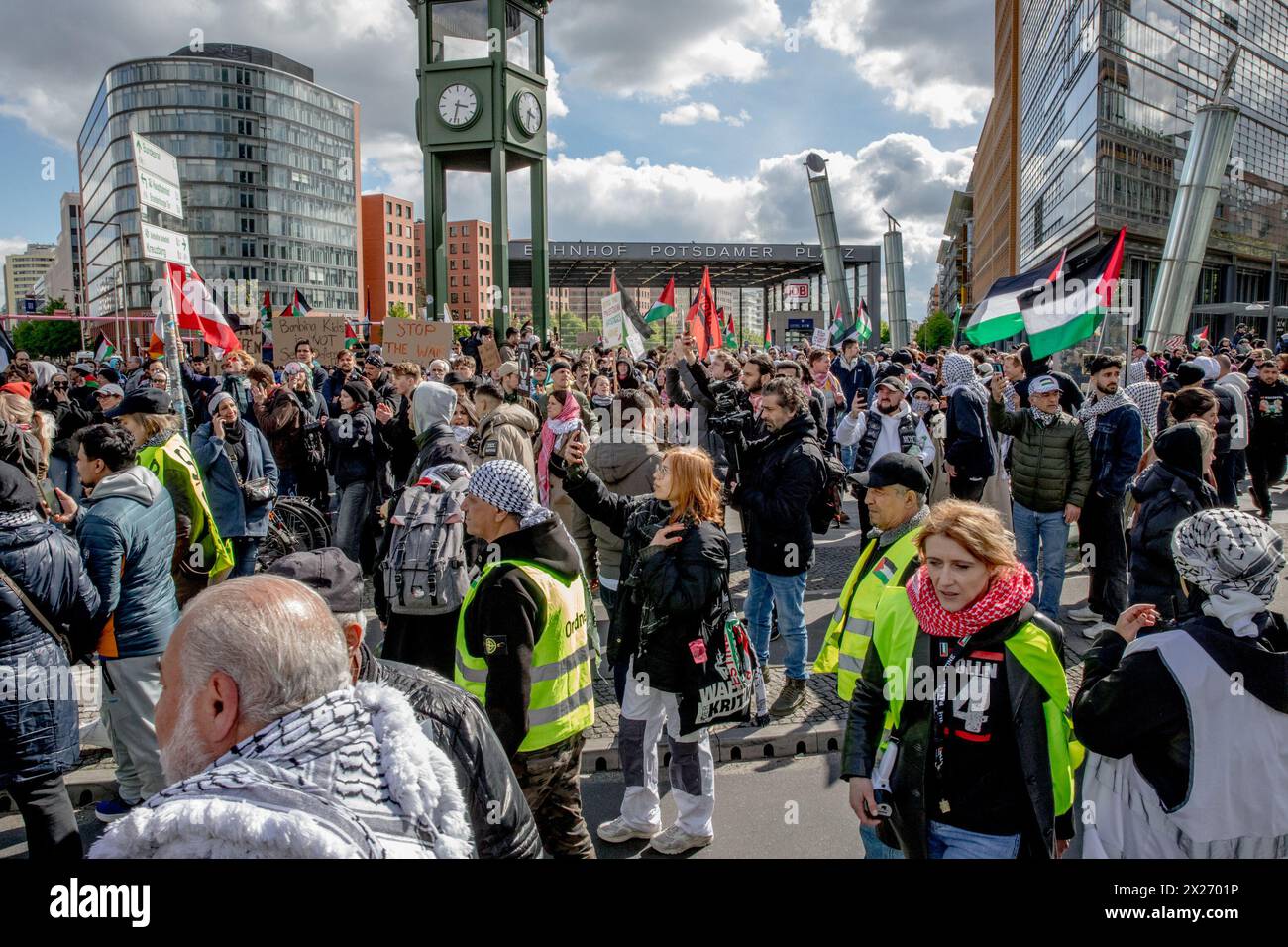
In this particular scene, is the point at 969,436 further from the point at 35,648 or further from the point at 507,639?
the point at 35,648

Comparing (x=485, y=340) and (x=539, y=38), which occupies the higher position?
(x=539, y=38)

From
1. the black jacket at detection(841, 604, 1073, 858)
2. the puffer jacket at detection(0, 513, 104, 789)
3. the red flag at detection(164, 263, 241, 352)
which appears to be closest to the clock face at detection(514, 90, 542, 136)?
the red flag at detection(164, 263, 241, 352)

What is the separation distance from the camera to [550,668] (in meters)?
3.38

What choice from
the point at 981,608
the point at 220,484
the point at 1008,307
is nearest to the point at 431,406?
the point at 220,484

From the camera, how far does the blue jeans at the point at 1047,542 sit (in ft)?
22.8

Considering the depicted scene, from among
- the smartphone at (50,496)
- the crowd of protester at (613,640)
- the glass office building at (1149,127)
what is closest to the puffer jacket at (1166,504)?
the crowd of protester at (613,640)

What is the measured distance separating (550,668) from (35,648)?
202cm

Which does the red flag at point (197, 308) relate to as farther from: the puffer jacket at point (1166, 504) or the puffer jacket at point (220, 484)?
the puffer jacket at point (1166, 504)

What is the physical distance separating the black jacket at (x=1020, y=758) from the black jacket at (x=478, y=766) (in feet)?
3.75

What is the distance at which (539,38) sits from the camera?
92.2 feet
